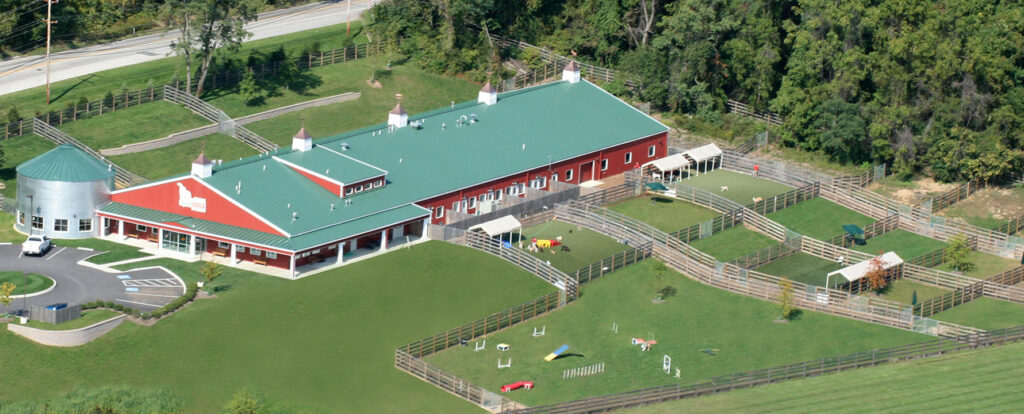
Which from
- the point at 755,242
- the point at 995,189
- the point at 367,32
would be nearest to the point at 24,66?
the point at 367,32

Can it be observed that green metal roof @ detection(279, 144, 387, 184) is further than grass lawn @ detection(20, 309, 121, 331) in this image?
Yes

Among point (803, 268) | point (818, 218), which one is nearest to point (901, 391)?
point (803, 268)

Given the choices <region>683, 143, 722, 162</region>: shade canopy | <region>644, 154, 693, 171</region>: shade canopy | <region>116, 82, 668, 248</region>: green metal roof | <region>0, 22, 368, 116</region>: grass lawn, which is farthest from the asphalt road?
<region>644, 154, 693, 171</region>: shade canopy

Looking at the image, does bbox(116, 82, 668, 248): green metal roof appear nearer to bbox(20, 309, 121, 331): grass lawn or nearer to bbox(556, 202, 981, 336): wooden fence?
bbox(556, 202, 981, 336): wooden fence

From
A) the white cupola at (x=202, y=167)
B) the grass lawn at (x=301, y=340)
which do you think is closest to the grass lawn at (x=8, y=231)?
the grass lawn at (x=301, y=340)

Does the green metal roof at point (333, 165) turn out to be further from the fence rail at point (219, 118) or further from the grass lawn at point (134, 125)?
the grass lawn at point (134, 125)

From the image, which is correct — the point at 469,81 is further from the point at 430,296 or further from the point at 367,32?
the point at 430,296

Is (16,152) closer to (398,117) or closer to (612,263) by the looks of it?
(398,117)
